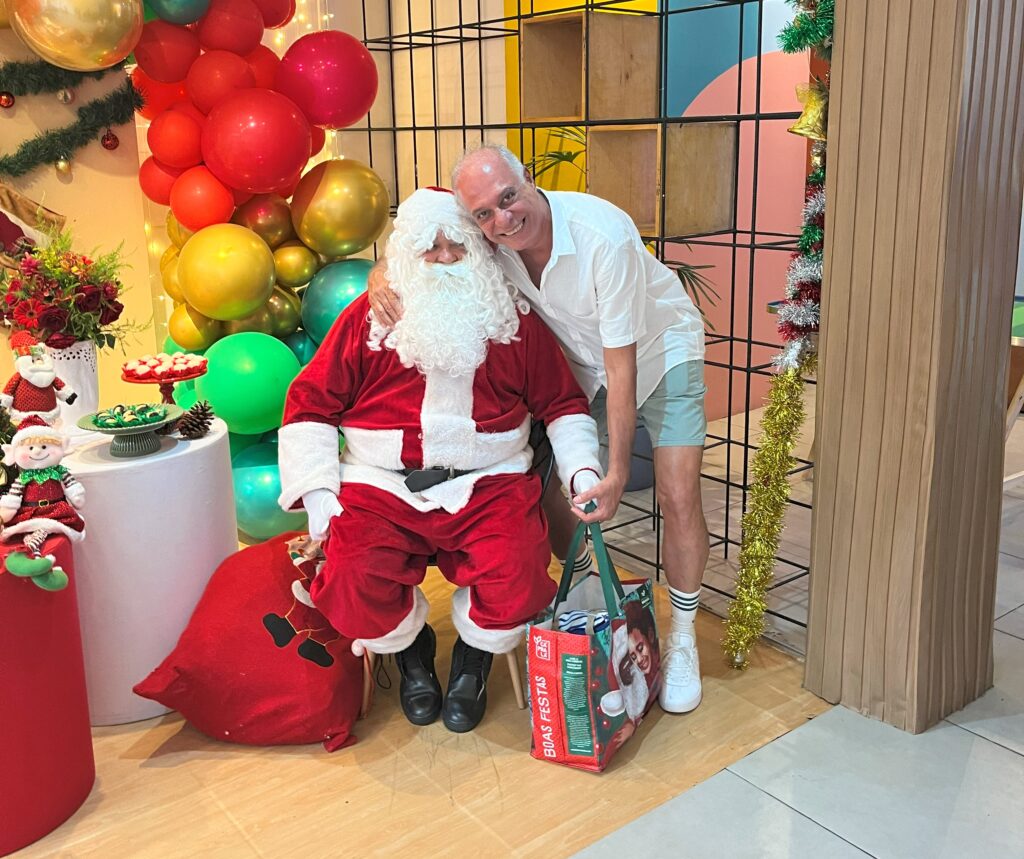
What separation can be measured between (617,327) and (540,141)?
7.27 feet

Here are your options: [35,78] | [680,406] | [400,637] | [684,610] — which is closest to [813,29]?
[680,406]

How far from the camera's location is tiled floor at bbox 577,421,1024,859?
1998 millimetres

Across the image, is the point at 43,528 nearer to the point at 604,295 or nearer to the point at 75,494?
the point at 75,494

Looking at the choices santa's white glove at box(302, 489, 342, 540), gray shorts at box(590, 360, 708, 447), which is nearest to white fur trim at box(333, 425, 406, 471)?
santa's white glove at box(302, 489, 342, 540)

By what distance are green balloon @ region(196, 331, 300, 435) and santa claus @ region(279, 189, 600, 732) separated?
30.8 inches

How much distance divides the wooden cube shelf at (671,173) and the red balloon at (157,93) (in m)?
1.42

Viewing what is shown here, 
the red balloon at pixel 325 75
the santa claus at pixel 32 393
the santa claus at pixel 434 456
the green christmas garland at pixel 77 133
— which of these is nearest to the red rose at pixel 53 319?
the santa claus at pixel 32 393

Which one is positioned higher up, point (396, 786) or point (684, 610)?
point (684, 610)

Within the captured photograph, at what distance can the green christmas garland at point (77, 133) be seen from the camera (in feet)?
12.3

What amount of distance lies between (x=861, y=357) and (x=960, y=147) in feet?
1.55

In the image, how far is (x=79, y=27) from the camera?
9.45 ft

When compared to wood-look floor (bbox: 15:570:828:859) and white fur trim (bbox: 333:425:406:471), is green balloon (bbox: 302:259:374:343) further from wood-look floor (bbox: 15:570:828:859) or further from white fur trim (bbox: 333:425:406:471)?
wood-look floor (bbox: 15:570:828:859)

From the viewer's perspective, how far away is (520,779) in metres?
2.23

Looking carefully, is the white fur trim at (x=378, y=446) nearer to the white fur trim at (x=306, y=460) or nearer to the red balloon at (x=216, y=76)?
the white fur trim at (x=306, y=460)
